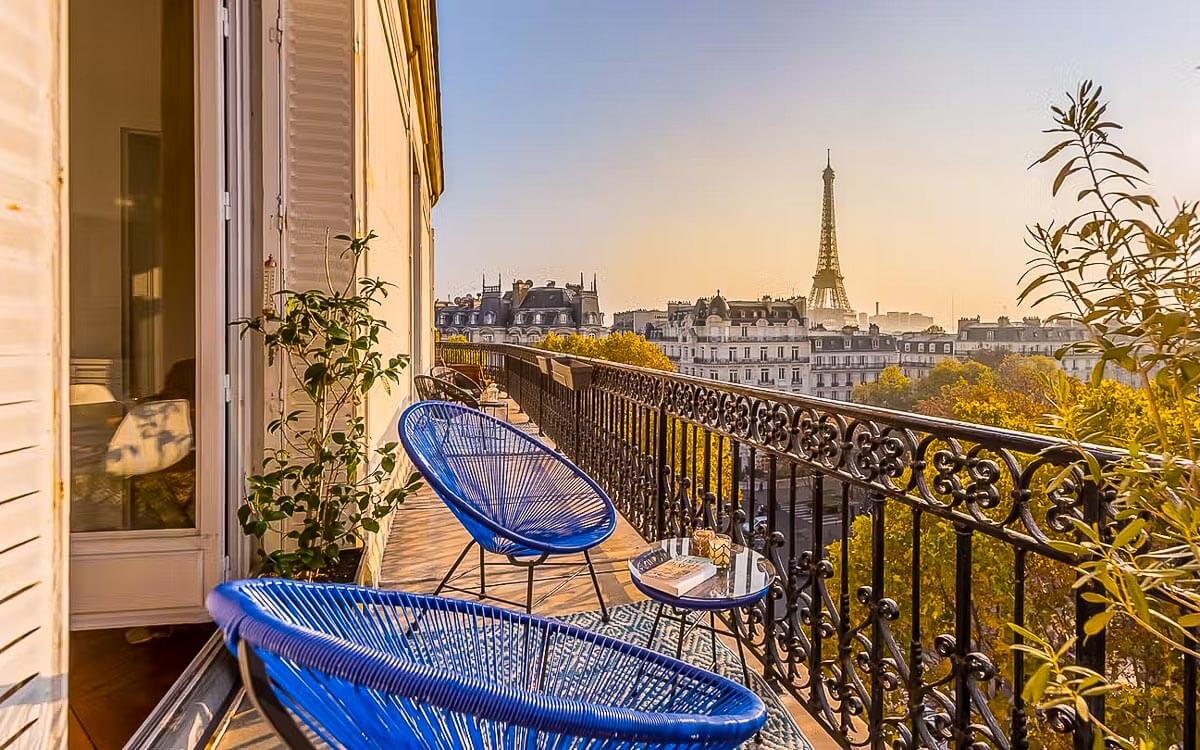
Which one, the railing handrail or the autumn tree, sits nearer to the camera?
the railing handrail

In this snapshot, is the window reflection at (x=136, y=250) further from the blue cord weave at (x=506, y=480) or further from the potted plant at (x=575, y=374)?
the potted plant at (x=575, y=374)

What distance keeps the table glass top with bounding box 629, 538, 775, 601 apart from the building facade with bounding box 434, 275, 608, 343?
4060 cm

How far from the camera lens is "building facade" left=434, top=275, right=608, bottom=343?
144 feet

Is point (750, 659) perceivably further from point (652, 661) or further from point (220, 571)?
point (220, 571)

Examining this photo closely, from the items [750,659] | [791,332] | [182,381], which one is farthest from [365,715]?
[791,332]

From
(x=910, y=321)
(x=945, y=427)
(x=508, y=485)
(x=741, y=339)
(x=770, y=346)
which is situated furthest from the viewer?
(x=741, y=339)

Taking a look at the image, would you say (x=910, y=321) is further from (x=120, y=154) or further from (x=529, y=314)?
(x=529, y=314)

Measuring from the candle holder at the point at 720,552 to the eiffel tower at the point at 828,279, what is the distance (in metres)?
34.8

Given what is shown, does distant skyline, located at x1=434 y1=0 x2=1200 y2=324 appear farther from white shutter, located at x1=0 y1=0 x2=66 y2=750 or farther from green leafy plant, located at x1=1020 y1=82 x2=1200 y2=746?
white shutter, located at x1=0 y1=0 x2=66 y2=750

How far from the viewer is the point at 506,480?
2996mm

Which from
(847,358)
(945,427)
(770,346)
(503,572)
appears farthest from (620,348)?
(945,427)

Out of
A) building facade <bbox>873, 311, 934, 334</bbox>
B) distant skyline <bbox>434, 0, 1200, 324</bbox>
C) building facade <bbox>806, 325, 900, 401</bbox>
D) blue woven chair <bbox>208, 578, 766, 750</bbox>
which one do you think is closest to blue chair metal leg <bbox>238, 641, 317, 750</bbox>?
blue woven chair <bbox>208, 578, 766, 750</bbox>

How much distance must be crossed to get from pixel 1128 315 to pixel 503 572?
9.53 ft

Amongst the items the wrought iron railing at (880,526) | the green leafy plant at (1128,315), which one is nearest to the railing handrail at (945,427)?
the wrought iron railing at (880,526)
